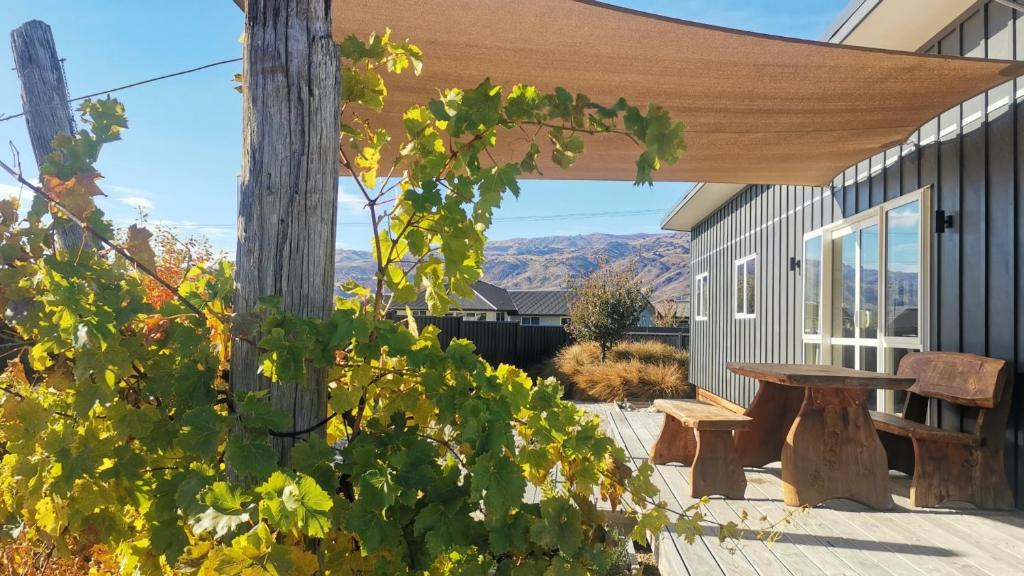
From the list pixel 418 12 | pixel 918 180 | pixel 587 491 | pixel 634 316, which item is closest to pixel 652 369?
pixel 634 316

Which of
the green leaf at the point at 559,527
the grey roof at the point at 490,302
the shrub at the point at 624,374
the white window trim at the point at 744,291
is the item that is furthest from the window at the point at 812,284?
the grey roof at the point at 490,302

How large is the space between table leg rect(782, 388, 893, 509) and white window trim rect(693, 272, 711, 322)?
8689 mm

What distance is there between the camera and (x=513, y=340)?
59.4 feet

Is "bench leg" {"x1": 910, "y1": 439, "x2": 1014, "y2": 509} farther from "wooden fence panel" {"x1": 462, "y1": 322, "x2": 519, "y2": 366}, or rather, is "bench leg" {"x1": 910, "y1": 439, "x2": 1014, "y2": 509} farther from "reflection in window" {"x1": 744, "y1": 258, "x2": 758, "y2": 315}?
"wooden fence panel" {"x1": 462, "y1": 322, "x2": 519, "y2": 366}

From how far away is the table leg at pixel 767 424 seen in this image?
4.73 meters

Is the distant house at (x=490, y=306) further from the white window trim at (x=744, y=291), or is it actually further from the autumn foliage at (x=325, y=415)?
the autumn foliage at (x=325, y=415)

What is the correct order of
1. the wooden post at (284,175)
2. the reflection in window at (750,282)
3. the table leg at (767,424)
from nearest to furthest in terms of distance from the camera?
1. the wooden post at (284,175)
2. the table leg at (767,424)
3. the reflection in window at (750,282)

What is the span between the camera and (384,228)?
1.44 meters

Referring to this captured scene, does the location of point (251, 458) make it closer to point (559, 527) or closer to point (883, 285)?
point (559, 527)

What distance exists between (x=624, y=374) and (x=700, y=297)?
6.85ft

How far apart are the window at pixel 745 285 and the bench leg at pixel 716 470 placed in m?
5.44

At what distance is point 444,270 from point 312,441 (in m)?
0.41

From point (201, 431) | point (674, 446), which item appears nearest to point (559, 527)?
point (201, 431)

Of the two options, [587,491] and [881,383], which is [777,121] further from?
[587,491]
